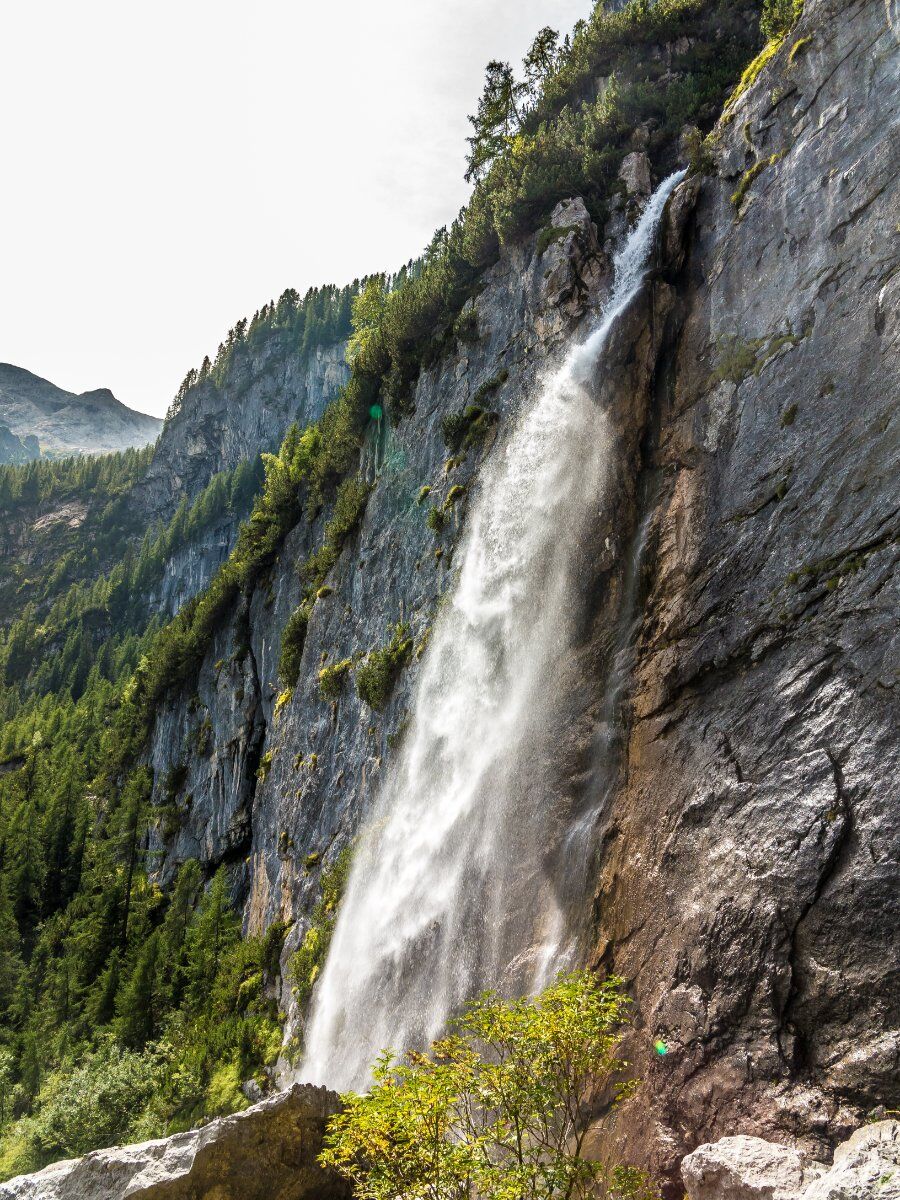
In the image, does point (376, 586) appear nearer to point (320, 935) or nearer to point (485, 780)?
point (320, 935)

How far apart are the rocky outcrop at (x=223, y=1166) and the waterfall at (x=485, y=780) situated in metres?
5.24

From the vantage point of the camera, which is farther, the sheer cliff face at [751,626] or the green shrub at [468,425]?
the green shrub at [468,425]

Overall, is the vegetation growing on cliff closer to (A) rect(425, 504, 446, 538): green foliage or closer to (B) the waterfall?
(A) rect(425, 504, 446, 538): green foliage

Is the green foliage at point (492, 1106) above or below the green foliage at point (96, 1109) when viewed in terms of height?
above

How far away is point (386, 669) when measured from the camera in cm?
3169

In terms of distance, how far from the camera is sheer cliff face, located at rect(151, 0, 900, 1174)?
11.6 m

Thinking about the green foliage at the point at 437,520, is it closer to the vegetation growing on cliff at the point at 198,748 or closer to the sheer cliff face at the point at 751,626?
the vegetation growing on cliff at the point at 198,748

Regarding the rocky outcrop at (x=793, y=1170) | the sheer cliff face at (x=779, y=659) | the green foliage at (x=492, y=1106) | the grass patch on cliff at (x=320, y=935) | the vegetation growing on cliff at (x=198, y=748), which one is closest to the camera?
the rocky outcrop at (x=793, y=1170)

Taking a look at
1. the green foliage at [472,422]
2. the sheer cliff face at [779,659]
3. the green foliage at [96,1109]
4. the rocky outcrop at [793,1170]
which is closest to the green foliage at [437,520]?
the green foliage at [472,422]

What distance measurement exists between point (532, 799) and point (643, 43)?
35.8 meters

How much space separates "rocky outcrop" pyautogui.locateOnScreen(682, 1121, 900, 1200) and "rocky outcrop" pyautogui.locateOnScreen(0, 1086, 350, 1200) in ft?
21.8

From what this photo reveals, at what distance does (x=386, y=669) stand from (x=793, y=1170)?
77.7ft

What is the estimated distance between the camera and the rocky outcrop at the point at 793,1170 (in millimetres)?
7527

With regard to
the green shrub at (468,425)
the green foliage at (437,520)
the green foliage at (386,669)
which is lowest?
the green foliage at (386,669)
